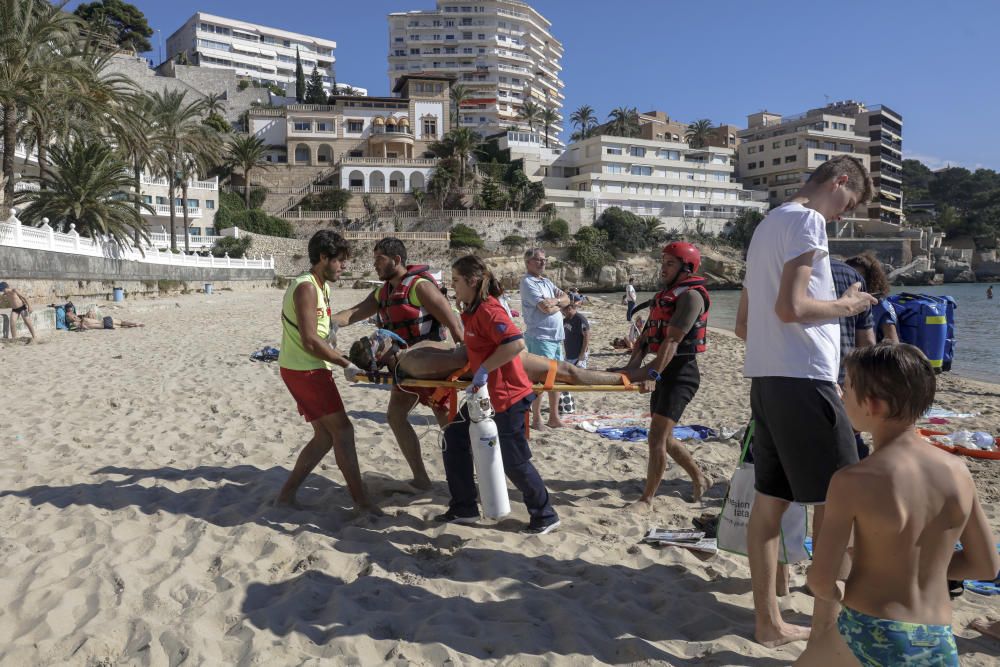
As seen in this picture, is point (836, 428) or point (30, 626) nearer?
point (836, 428)

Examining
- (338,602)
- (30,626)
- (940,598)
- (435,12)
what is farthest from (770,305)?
(435,12)

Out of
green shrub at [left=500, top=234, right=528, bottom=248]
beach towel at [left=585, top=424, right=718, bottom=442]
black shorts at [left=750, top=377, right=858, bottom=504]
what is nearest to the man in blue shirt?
beach towel at [left=585, top=424, right=718, bottom=442]

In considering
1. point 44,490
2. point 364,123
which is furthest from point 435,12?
point 44,490

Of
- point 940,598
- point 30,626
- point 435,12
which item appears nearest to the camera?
point 940,598

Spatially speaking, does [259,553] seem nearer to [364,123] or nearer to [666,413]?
[666,413]

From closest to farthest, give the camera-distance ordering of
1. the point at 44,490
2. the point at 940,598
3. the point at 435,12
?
the point at 940,598 → the point at 44,490 → the point at 435,12

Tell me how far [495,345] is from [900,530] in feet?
8.32

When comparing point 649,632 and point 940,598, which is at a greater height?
point 940,598

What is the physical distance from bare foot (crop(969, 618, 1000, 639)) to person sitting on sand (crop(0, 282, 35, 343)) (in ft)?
56.3

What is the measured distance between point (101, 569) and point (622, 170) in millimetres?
82564

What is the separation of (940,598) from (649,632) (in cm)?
150

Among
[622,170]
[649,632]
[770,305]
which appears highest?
[622,170]

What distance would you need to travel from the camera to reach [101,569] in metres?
3.73

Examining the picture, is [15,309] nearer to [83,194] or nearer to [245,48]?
[83,194]
